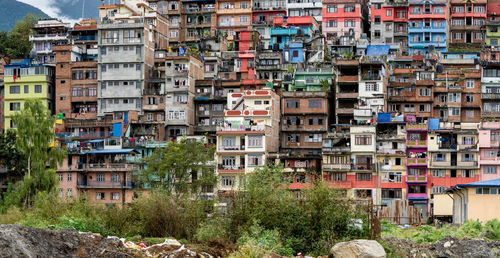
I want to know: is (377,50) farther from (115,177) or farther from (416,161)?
(115,177)

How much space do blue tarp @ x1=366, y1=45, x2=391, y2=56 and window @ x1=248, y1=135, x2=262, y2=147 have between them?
20.2 m

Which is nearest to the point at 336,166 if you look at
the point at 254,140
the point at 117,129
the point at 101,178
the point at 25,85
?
the point at 254,140

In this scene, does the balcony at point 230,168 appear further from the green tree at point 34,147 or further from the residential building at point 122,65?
the residential building at point 122,65

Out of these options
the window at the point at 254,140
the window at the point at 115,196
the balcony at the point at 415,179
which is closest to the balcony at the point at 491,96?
the balcony at the point at 415,179

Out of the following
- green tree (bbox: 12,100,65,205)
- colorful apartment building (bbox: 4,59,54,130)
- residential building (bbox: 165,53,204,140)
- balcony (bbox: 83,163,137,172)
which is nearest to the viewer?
green tree (bbox: 12,100,65,205)

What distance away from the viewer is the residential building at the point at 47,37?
98.2 meters

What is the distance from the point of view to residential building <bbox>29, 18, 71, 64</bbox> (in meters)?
98.2

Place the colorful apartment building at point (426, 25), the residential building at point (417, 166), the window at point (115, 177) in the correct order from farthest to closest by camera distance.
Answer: the colorful apartment building at point (426, 25) → the window at point (115, 177) → the residential building at point (417, 166)

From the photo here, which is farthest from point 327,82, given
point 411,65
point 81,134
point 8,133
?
point 8,133

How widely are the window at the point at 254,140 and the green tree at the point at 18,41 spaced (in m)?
41.2

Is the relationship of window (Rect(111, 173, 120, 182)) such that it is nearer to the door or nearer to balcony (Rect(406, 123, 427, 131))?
balcony (Rect(406, 123, 427, 131))

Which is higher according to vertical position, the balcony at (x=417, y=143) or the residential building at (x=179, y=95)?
the residential building at (x=179, y=95)

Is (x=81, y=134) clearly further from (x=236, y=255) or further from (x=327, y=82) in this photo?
(x=236, y=255)

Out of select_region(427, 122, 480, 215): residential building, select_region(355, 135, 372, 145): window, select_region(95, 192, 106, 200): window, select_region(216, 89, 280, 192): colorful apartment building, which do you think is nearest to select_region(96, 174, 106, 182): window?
select_region(95, 192, 106, 200): window
